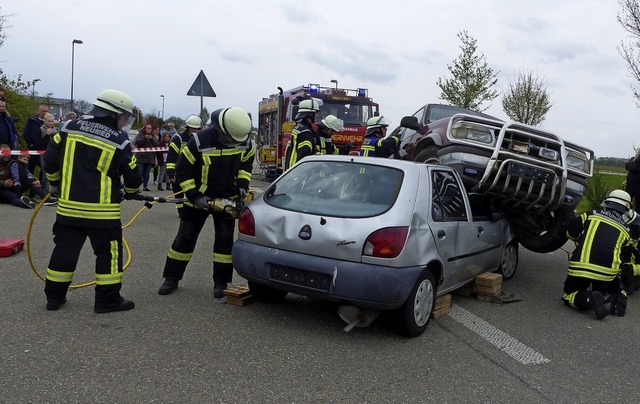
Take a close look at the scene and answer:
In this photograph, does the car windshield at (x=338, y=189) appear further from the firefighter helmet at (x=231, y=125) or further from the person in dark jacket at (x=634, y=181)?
the person in dark jacket at (x=634, y=181)

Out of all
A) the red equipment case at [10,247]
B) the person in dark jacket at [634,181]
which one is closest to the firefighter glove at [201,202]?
the red equipment case at [10,247]

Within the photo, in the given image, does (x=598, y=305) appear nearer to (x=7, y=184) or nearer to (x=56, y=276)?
(x=56, y=276)

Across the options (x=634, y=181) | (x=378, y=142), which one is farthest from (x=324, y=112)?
(x=634, y=181)


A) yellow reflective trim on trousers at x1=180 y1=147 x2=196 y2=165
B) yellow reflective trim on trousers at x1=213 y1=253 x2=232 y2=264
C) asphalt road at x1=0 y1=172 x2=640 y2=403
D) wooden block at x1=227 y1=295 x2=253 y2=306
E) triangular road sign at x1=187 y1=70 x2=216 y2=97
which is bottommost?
asphalt road at x1=0 y1=172 x2=640 y2=403

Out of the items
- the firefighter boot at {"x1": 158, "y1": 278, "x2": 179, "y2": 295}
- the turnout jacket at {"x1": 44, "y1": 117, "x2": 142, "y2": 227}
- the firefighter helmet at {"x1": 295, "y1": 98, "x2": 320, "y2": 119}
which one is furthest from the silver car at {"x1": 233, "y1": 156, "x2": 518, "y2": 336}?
the firefighter helmet at {"x1": 295, "y1": 98, "x2": 320, "y2": 119}

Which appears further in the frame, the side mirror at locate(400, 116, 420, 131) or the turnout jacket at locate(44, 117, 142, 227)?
the side mirror at locate(400, 116, 420, 131)

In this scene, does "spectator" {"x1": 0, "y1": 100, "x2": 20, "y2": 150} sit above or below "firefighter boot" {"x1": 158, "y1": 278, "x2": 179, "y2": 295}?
above

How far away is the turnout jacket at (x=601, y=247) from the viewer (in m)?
5.62

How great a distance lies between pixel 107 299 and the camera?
15.7 ft

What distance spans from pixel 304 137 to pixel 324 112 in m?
9.12

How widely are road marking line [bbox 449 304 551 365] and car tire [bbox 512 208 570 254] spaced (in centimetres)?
189

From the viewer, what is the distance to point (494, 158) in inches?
235

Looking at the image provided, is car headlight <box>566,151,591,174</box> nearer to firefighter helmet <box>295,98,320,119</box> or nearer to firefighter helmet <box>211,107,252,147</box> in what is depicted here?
firefighter helmet <box>295,98,320,119</box>

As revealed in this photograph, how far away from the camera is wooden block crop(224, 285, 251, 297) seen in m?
5.16
